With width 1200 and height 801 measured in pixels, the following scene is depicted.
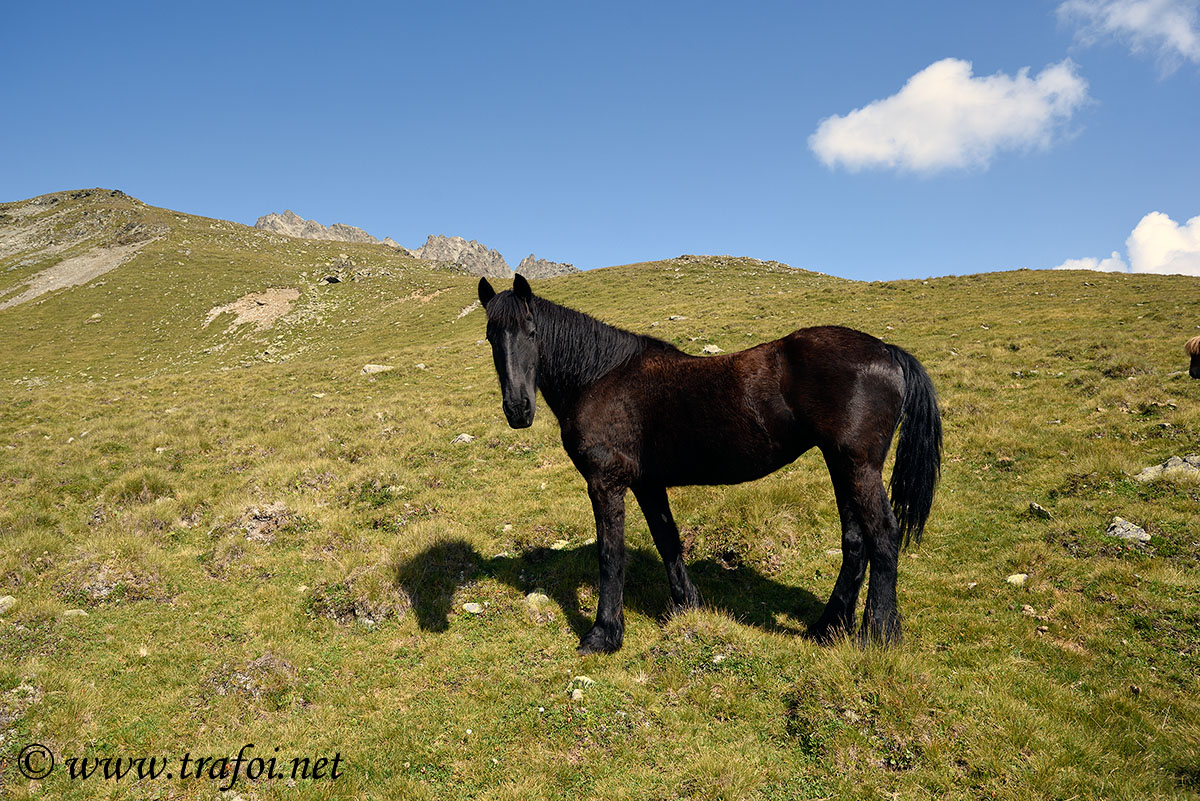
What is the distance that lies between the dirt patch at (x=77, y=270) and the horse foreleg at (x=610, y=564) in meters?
74.2

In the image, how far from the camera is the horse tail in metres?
5.40

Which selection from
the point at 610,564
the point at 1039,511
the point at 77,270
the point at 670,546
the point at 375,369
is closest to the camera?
the point at 610,564

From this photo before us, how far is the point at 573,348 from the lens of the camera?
6.08 m

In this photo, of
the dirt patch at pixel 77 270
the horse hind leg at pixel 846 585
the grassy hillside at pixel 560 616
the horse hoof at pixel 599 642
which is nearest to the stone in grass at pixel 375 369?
the grassy hillside at pixel 560 616

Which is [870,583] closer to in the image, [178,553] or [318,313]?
[178,553]

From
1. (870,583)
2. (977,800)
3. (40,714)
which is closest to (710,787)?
(977,800)

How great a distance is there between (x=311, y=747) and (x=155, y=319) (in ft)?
182

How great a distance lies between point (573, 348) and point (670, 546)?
2.47 meters

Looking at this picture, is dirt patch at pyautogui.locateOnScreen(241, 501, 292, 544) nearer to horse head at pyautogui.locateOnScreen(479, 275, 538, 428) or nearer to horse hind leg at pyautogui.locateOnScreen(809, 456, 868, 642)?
horse head at pyautogui.locateOnScreen(479, 275, 538, 428)

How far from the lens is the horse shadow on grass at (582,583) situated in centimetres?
627

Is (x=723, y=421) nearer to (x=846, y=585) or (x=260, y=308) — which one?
(x=846, y=585)

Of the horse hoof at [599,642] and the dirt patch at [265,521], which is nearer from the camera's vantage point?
the horse hoof at [599,642]

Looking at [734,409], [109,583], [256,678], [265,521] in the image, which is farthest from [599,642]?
[109,583]

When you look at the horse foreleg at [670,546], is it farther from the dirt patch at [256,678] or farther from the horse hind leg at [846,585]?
the dirt patch at [256,678]
